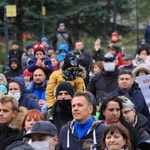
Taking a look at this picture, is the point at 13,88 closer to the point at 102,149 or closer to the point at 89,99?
the point at 89,99

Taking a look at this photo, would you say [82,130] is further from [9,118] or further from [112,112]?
[9,118]

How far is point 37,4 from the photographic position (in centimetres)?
3719

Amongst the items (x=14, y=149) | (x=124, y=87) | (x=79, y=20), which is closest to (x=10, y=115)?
(x=124, y=87)

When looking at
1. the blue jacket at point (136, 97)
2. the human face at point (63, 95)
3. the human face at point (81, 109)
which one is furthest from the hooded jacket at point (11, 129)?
the blue jacket at point (136, 97)

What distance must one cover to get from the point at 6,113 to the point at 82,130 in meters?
1.45

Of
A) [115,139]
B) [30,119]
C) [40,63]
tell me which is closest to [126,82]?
[40,63]

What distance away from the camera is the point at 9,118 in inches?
385

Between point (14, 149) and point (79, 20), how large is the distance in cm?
3867

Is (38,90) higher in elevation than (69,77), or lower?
A: lower

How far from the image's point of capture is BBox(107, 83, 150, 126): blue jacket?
11820 millimetres

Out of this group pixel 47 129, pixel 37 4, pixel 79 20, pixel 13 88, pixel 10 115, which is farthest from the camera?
pixel 79 20

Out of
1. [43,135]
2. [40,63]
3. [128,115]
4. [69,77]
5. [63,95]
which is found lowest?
[43,135]

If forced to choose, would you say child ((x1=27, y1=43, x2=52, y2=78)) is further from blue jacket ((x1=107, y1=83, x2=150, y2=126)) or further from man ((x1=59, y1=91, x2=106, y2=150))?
man ((x1=59, y1=91, x2=106, y2=150))

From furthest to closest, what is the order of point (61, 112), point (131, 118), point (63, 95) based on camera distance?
point (63, 95) → point (61, 112) → point (131, 118)
